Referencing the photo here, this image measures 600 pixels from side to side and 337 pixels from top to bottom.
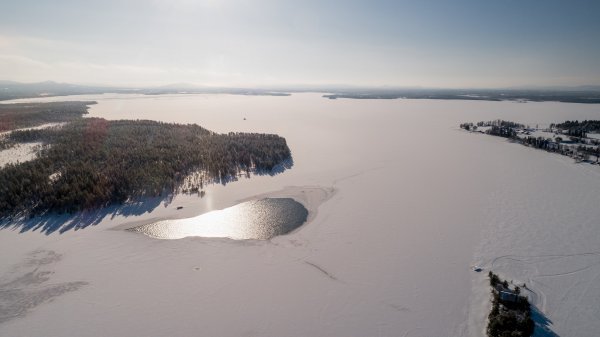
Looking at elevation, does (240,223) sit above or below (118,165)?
below

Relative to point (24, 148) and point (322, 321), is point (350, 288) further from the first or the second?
point (24, 148)

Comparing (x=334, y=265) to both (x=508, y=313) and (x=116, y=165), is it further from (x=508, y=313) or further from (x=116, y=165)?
(x=116, y=165)

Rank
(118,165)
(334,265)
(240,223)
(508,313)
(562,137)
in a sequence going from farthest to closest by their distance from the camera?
(562,137), (118,165), (240,223), (334,265), (508,313)

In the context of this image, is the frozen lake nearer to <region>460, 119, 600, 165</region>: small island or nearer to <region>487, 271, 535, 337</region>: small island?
<region>487, 271, 535, 337</region>: small island

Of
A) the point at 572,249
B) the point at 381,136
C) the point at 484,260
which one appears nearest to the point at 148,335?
the point at 484,260

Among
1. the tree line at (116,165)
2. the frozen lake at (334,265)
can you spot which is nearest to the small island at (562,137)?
the frozen lake at (334,265)

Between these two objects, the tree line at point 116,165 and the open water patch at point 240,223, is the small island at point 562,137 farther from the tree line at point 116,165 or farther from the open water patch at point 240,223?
the open water patch at point 240,223

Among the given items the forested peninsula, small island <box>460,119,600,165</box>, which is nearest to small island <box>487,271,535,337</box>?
the forested peninsula

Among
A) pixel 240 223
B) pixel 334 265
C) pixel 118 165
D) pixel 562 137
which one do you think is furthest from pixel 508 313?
pixel 562 137
